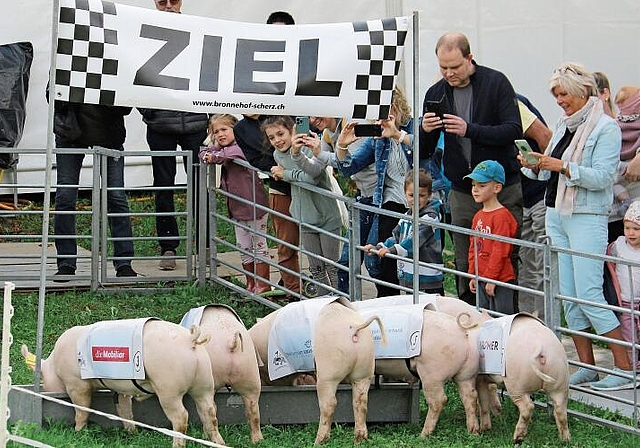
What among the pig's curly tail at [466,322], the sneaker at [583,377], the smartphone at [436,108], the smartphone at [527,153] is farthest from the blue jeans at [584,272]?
the pig's curly tail at [466,322]

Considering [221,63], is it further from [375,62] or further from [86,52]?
[375,62]

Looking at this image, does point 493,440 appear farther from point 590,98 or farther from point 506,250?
point 590,98

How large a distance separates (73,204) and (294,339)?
4.05 metres

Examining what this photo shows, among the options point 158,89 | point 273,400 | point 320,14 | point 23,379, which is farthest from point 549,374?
point 320,14

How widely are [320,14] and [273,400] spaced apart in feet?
22.5

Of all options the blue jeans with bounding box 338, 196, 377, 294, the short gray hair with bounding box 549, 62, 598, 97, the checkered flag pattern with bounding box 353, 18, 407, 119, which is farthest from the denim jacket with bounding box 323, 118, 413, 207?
the checkered flag pattern with bounding box 353, 18, 407, 119

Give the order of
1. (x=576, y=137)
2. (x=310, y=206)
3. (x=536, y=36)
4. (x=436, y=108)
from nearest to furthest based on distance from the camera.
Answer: (x=576, y=137) → (x=436, y=108) → (x=310, y=206) → (x=536, y=36)

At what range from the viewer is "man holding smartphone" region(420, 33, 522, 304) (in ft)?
28.7

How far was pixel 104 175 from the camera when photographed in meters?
10.1

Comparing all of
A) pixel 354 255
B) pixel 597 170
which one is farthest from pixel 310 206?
pixel 597 170

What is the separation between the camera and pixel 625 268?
823 cm

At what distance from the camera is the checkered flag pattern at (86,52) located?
267 inches

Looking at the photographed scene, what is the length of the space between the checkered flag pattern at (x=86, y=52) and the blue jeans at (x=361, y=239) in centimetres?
279

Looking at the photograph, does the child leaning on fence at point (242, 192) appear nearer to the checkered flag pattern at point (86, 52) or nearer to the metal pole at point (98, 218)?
the metal pole at point (98, 218)
